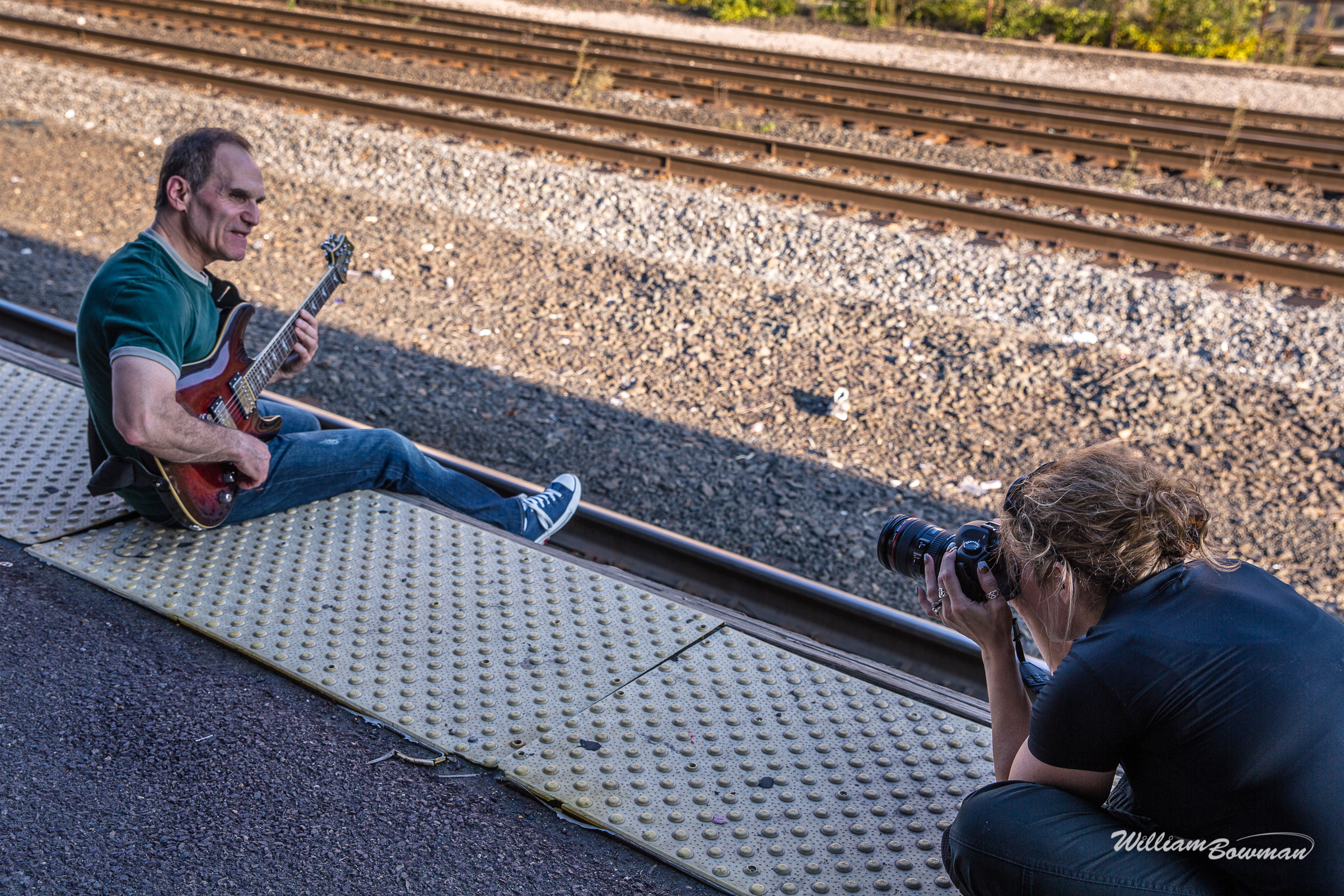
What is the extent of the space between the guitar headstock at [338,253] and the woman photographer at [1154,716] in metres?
2.80

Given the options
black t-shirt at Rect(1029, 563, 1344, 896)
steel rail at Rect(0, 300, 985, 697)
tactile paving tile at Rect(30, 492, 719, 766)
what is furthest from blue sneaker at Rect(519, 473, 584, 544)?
black t-shirt at Rect(1029, 563, 1344, 896)

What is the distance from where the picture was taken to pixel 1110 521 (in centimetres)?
194

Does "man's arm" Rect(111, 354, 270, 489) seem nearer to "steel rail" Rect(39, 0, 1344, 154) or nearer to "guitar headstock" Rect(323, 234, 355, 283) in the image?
"guitar headstock" Rect(323, 234, 355, 283)

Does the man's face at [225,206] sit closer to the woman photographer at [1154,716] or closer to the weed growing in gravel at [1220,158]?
the woman photographer at [1154,716]

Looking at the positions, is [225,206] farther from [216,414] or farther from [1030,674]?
[1030,674]

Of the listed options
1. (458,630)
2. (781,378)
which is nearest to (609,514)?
(458,630)

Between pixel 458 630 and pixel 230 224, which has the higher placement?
pixel 230 224

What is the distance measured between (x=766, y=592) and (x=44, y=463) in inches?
110

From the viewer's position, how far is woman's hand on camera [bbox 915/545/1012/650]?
7.47ft

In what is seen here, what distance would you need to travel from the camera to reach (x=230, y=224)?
340 centimetres

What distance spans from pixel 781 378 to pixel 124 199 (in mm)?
6284

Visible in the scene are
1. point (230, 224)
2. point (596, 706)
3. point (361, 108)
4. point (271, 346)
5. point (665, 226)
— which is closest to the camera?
point (596, 706)

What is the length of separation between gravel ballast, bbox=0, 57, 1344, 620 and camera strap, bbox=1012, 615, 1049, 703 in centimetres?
169

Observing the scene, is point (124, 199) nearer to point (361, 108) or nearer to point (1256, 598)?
point (361, 108)
